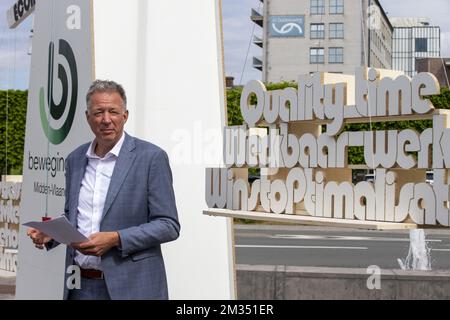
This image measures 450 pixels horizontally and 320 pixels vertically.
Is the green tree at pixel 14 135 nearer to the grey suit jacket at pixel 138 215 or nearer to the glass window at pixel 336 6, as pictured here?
the glass window at pixel 336 6

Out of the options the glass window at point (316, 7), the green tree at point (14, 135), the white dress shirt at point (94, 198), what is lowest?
the white dress shirt at point (94, 198)

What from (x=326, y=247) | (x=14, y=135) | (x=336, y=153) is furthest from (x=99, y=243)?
(x=14, y=135)

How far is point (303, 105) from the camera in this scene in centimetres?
428

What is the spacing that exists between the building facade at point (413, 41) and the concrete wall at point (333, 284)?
205 cm

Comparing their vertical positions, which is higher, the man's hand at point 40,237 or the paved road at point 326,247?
the man's hand at point 40,237

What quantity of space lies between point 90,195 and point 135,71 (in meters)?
1.50

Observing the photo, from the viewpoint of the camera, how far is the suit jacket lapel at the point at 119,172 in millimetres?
3080

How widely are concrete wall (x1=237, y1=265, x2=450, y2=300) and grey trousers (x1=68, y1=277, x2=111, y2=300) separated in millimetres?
3185

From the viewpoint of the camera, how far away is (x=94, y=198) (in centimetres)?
314

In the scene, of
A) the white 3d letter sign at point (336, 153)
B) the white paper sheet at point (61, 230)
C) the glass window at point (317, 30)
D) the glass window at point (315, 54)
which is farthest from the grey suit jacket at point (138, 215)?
the glass window at point (315, 54)

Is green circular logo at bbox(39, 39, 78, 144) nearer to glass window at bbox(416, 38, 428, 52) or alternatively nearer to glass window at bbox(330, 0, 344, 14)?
glass window at bbox(330, 0, 344, 14)

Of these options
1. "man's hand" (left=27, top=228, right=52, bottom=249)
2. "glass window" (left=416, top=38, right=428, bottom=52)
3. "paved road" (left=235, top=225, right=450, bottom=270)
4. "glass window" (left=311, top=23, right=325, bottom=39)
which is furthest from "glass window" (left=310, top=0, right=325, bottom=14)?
"paved road" (left=235, top=225, right=450, bottom=270)

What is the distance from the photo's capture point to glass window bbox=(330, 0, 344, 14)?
14.9 ft
